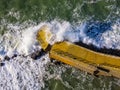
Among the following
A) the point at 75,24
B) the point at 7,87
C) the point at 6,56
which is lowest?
the point at 7,87

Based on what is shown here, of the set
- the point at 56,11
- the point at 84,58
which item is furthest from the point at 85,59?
the point at 56,11

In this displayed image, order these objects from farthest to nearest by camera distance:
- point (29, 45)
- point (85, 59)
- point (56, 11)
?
point (56, 11), point (29, 45), point (85, 59)

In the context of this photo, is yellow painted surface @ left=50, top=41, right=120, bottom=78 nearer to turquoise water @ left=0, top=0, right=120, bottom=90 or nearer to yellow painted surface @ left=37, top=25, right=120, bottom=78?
yellow painted surface @ left=37, top=25, right=120, bottom=78

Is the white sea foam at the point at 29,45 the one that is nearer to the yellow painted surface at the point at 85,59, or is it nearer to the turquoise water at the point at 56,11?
the turquoise water at the point at 56,11

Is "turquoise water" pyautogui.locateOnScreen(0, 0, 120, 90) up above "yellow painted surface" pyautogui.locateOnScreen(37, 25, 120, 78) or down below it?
above

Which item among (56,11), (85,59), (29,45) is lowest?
(85,59)

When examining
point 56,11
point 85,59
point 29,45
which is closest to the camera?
point 85,59

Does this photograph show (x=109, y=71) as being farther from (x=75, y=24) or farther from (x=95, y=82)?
(x=75, y=24)

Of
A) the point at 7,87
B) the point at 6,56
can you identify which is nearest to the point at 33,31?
the point at 6,56

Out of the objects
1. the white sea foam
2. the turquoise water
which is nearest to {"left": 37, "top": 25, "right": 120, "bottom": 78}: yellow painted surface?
the white sea foam

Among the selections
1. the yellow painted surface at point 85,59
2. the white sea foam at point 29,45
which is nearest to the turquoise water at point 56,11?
the white sea foam at point 29,45

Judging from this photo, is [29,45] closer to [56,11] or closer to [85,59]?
[56,11]
